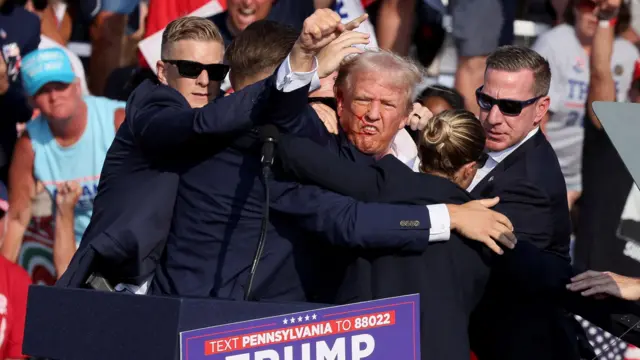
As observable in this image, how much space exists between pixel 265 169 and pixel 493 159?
4.64ft

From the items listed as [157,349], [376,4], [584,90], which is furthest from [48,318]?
[584,90]

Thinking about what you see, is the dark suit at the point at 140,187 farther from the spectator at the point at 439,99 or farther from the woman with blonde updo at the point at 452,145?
the spectator at the point at 439,99

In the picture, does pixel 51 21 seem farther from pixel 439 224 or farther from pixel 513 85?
pixel 439 224

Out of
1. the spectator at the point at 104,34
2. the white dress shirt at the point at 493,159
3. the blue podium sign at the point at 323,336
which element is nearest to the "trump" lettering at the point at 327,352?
the blue podium sign at the point at 323,336

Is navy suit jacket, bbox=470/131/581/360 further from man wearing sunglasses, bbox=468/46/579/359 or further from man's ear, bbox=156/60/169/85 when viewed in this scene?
man's ear, bbox=156/60/169/85

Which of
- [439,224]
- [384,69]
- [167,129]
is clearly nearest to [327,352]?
[439,224]

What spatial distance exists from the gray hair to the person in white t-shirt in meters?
2.88

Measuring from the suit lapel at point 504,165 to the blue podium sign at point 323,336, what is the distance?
90cm

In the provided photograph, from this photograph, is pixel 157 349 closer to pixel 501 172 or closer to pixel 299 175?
pixel 299 175

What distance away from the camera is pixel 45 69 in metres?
6.39

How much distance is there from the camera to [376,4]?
675cm

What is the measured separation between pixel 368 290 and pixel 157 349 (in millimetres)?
751

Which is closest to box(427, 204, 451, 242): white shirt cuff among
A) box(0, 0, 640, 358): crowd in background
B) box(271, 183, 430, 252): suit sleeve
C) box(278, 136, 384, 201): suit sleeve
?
box(271, 183, 430, 252): suit sleeve

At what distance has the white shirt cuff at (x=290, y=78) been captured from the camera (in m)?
3.53
